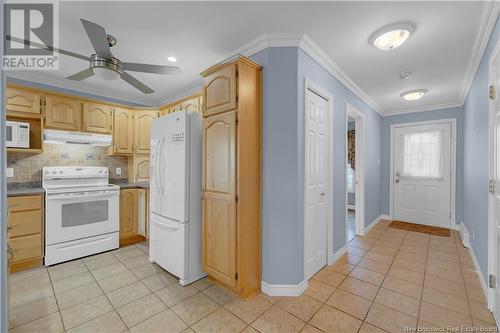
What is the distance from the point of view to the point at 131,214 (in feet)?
11.6

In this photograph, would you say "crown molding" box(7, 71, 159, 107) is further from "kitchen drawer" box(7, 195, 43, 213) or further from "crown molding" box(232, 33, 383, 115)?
"crown molding" box(232, 33, 383, 115)

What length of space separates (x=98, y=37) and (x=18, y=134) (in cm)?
222

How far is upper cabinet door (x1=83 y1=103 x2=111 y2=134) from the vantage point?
3387 mm

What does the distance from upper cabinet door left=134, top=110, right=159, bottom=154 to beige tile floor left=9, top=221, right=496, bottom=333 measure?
1895 mm

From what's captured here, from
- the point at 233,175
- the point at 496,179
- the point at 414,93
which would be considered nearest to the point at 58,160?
the point at 233,175

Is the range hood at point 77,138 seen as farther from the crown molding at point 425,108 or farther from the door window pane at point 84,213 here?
the crown molding at point 425,108

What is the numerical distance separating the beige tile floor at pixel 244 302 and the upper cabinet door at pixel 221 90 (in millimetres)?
1849

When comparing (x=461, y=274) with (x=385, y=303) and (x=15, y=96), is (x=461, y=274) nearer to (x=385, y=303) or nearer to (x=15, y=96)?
(x=385, y=303)

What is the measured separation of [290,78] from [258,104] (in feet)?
1.31

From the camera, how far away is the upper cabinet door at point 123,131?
3.71 meters

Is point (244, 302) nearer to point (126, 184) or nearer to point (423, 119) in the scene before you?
point (126, 184)

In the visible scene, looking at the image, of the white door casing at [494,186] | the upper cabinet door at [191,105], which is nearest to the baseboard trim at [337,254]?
the white door casing at [494,186]

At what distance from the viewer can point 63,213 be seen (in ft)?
9.31

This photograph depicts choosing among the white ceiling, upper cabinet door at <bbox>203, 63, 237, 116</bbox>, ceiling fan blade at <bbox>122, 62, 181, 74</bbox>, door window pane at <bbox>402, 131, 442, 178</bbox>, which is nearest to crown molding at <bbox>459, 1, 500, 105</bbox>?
the white ceiling
